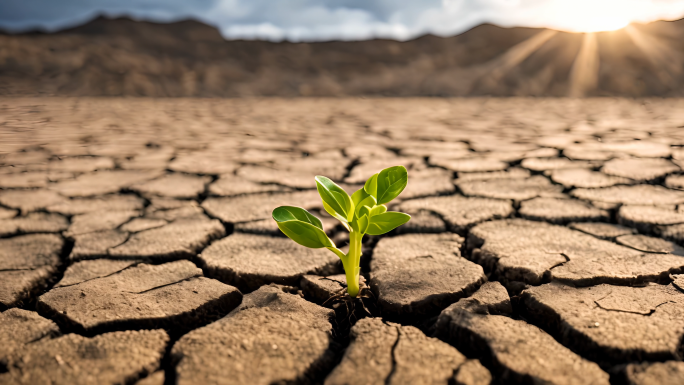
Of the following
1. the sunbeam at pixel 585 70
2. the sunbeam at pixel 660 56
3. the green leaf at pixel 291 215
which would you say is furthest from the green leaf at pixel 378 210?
the sunbeam at pixel 660 56

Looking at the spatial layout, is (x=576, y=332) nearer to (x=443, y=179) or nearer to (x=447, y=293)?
(x=447, y=293)

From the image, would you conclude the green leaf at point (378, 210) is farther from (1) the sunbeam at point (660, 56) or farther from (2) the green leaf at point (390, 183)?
(1) the sunbeam at point (660, 56)

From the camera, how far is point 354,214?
2.41 ft

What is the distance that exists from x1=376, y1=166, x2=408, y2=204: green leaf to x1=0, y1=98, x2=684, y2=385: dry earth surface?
0.19 meters

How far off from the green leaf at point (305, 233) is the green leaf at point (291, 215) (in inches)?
0.5

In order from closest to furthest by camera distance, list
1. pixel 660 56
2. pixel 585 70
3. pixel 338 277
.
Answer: pixel 338 277 → pixel 585 70 → pixel 660 56

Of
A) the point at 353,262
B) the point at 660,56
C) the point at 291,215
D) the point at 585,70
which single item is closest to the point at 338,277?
the point at 353,262

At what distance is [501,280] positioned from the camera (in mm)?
875

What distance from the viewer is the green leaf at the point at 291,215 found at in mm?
715

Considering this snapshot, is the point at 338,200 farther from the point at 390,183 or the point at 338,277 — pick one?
the point at 338,277

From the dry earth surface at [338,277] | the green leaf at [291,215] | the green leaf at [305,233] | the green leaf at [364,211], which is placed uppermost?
the green leaf at [364,211]

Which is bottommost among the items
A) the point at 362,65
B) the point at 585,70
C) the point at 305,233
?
the point at 305,233

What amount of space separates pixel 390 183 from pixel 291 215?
176 millimetres

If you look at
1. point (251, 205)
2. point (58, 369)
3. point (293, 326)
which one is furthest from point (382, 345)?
point (251, 205)
